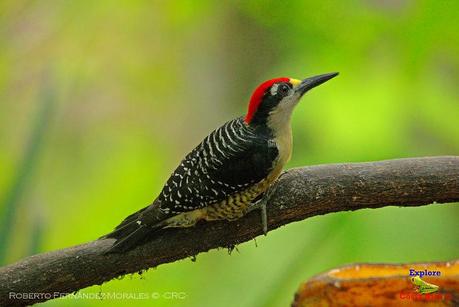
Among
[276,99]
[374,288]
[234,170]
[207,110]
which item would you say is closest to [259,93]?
[276,99]

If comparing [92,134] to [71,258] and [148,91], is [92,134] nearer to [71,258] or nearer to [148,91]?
[148,91]

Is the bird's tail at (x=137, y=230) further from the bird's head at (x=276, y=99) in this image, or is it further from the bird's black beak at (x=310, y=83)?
the bird's black beak at (x=310, y=83)

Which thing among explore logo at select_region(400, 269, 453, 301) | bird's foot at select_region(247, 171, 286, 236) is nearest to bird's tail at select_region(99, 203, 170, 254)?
bird's foot at select_region(247, 171, 286, 236)

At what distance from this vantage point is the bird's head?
1554mm

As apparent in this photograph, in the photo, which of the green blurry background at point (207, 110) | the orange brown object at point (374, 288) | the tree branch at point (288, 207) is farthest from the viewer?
the green blurry background at point (207, 110)

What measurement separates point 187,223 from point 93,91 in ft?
5.84

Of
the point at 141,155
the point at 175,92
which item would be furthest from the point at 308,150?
the point at 175,92

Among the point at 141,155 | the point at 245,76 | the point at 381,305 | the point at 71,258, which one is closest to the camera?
the point at 381,305

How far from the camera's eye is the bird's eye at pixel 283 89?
61.6 inches

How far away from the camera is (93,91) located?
323 cm

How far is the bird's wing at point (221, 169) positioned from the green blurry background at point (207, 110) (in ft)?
1.08

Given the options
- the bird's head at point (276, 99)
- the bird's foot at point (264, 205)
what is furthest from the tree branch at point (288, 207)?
the bird's head at point (276, 99)

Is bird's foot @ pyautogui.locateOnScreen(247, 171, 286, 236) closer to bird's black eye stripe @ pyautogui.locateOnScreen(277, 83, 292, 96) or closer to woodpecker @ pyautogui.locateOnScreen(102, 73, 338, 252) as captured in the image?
woodpecker @ pyautogui.locateOnScreen(102, 73, 338, 252)

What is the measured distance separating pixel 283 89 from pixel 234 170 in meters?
0.21
